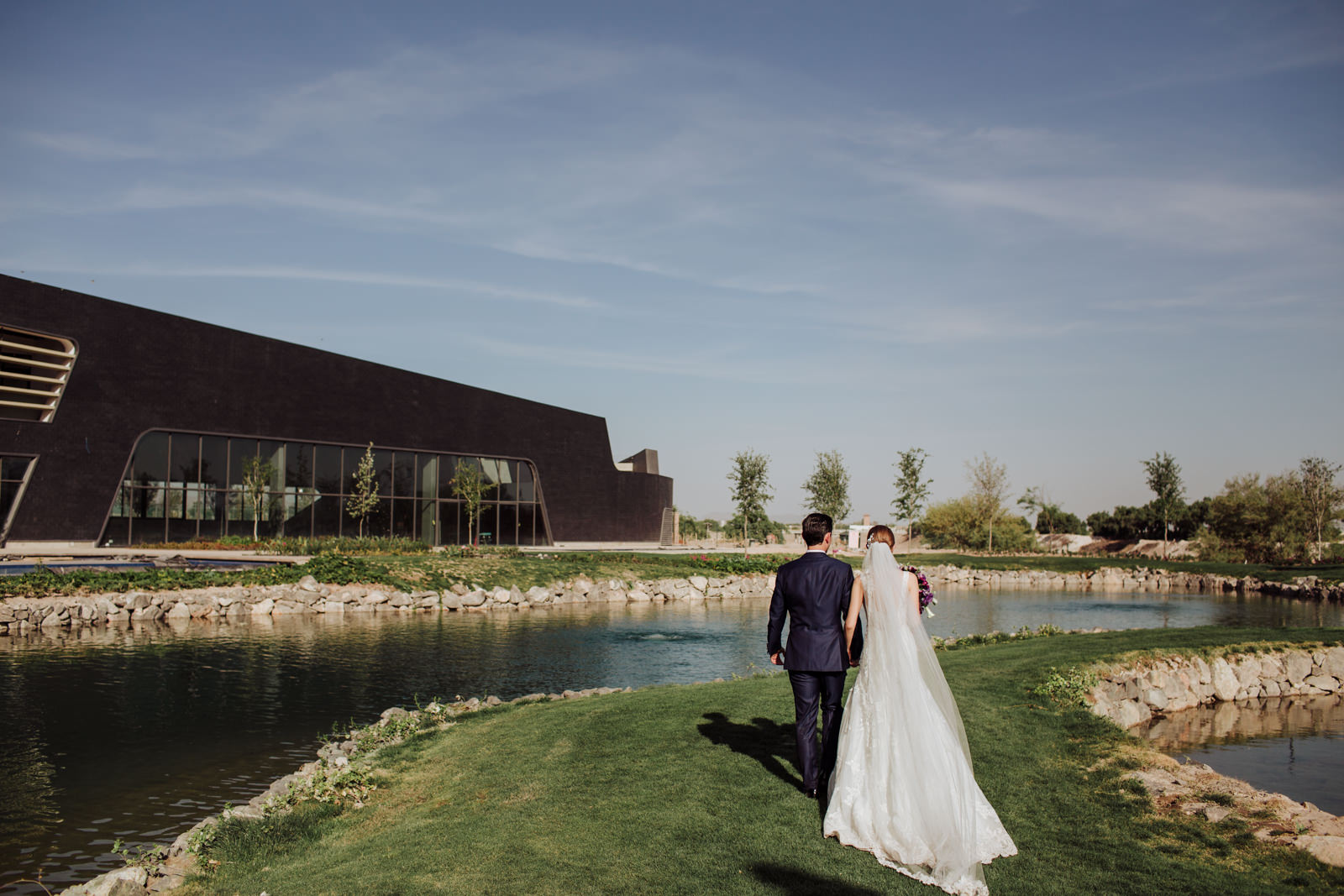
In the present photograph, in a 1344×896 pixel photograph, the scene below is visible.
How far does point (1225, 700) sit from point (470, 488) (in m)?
35.5

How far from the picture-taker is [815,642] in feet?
22.6

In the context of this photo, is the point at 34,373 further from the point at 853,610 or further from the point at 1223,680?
the point at 1223,680

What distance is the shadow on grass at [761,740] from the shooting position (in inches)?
303

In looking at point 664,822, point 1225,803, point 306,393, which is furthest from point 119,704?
point 306,393

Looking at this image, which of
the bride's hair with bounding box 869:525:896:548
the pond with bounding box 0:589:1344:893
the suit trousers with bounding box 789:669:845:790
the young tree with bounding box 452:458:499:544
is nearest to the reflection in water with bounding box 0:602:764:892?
the pond with bounding box 0:589:1344:893

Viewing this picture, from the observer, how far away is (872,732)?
247 inches

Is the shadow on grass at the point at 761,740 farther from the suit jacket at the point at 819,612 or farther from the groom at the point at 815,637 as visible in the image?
the suit jacket at the point at 819,612

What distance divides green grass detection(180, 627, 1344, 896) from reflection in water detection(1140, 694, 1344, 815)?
2.97 metres

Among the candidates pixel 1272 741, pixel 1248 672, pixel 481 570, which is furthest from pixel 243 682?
pixel 1248 672

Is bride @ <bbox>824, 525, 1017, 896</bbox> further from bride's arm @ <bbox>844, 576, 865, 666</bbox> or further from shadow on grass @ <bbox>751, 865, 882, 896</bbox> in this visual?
shadow on grass @ <bbox>751, 865, 882, 896</bbox>

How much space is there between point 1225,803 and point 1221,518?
175ft

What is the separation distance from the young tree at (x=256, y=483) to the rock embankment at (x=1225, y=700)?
114 ft

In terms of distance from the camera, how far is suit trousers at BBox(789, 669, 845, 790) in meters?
6.93

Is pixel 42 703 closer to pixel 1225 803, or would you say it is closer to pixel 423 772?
pixel 423 772
